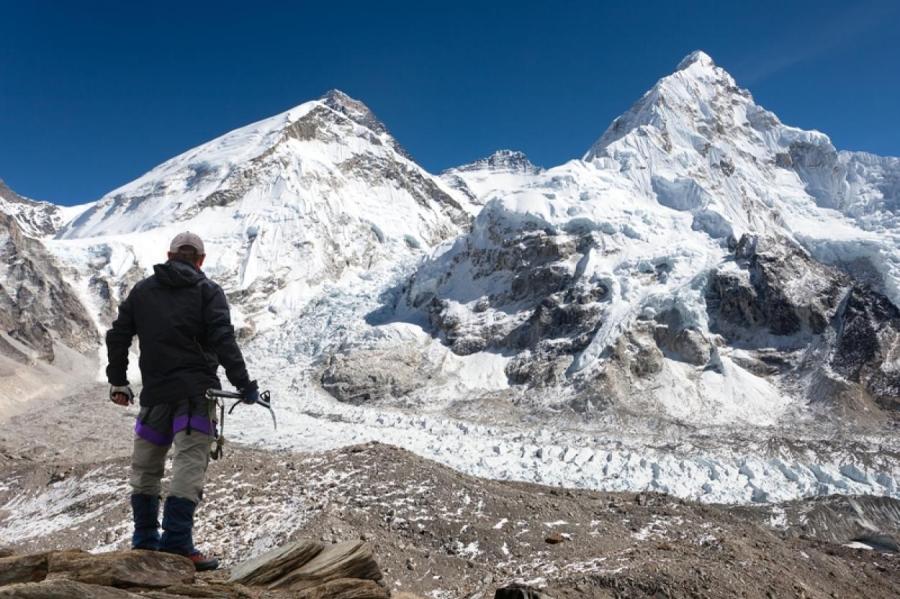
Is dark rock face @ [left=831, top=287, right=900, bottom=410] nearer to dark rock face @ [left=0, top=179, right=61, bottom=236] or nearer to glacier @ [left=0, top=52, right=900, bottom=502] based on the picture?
glacier @ [left=0, top=52, right=900, bottom=502]

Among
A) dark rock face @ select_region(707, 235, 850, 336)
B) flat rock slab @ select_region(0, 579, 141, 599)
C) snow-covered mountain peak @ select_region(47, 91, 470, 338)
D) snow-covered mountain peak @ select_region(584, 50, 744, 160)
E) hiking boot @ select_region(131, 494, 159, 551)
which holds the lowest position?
flat rock slab @ select_region(0, 579, 141, 599)

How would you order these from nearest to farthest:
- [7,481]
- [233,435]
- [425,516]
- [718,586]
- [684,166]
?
[718,586]
[425,516]
[7,481]
[233,435]
[684,166]

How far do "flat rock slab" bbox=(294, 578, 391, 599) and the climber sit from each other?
1.02 metres

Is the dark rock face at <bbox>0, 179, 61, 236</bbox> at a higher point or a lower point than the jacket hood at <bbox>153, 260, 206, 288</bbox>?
higher

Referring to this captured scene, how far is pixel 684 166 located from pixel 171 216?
68.1m

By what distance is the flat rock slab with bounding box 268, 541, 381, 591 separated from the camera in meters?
5.10

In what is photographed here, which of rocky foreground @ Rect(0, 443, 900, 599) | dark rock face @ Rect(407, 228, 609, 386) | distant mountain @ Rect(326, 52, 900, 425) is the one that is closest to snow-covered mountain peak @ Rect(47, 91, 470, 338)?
distant mountain @ Rect(326, 52, 900, 425)

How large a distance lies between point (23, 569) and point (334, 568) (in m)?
2.20

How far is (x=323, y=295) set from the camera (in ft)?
235

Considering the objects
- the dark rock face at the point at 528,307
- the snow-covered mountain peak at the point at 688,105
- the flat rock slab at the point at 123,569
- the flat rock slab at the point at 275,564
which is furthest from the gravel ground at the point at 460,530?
the snow-covered mountain peak at the point at 688,105

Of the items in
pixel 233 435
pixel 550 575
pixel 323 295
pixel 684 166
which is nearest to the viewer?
pixel 550 575

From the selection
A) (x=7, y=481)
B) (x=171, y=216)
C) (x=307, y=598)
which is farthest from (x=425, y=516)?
(x=171, y=216)

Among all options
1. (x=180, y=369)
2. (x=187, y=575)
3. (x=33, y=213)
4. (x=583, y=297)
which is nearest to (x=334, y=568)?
(x=187, y=575)

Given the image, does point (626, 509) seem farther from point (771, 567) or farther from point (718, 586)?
point (718, 586)
